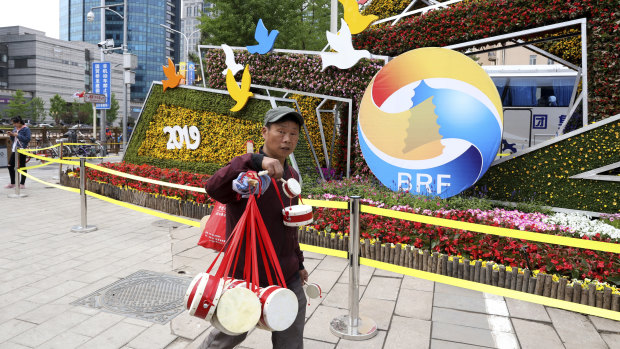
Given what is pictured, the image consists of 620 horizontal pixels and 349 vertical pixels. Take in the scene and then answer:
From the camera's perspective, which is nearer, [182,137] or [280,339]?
[280,339]

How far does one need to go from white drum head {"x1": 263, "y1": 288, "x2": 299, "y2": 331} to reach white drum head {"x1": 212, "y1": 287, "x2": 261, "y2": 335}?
6cm

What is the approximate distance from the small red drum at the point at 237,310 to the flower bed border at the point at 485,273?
360 cm

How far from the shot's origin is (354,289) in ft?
12.3

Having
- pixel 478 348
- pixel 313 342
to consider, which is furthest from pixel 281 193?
pixel 478 348

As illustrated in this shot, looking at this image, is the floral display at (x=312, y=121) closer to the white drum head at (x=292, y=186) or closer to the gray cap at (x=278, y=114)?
the gray cap at (x=278, y=114)

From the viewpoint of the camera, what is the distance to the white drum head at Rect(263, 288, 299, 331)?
6.74 feet

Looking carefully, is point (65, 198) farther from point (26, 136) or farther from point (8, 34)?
point (8, 34)

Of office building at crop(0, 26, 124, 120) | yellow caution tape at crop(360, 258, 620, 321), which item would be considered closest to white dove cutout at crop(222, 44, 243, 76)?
yellow caution tape at crop(360, 258, 620, 321)

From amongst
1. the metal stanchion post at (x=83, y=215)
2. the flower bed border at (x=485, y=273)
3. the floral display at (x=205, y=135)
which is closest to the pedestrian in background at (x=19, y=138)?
the floral display at (x=205, y=135)

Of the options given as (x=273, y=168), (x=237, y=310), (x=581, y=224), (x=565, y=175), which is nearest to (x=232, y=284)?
(x=237, y=310)

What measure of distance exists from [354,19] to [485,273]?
701 centimetres

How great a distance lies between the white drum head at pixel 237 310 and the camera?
1.97 m

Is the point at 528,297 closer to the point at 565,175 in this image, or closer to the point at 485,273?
the point at 485,273

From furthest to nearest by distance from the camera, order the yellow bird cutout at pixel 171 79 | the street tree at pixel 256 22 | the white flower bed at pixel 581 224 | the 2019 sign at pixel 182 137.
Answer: the street tree at pixel 256 22
the yellow bird cutout at pixel 171 79
the 2019 sign at pixel 182 137
the white flower bed at pixel 581 224
